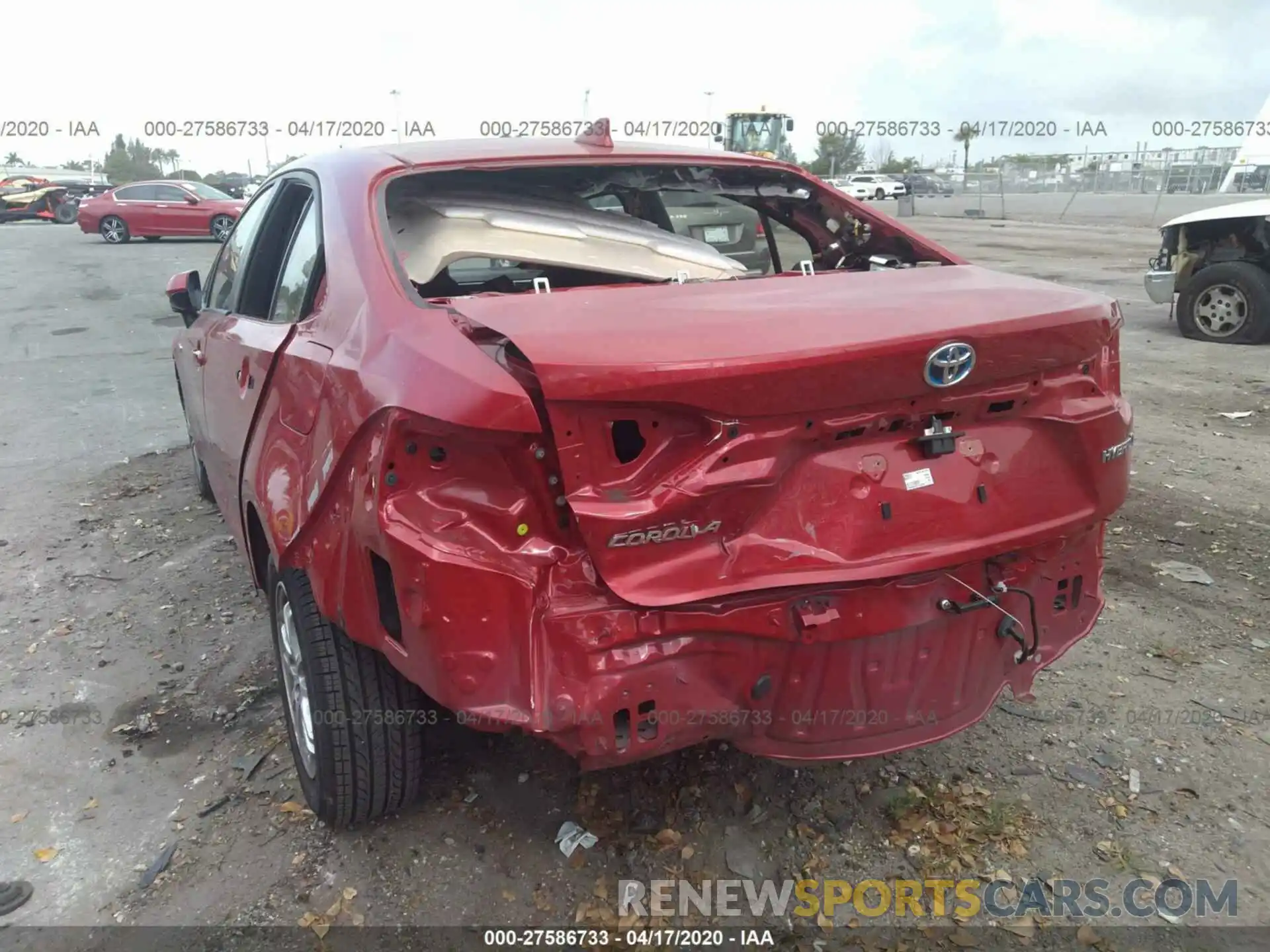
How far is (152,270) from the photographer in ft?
51.1

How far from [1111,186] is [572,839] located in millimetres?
36266

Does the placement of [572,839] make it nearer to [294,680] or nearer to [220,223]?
[294,680]

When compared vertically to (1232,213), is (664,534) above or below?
below

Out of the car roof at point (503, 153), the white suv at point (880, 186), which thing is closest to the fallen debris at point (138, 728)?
the car roof at point (503, 153)

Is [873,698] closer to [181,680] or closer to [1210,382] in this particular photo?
[181,680]

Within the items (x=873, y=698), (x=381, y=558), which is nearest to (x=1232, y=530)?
(x=873, y=698)

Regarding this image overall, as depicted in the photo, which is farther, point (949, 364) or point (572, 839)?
point (572, 839)

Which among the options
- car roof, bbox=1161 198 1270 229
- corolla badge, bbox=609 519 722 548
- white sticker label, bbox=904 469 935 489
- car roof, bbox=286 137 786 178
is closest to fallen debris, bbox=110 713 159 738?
car roof, bbox=286 137 786 178

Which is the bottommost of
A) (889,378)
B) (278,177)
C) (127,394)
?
(127,394)

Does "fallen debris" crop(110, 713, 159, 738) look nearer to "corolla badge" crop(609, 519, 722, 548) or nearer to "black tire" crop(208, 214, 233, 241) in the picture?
"corolla badge" crop(609, 519, 722, 548)

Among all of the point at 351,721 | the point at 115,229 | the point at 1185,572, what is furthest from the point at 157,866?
the point at 115,229

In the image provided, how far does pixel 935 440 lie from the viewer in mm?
2037

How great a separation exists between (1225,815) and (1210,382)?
5.86 m

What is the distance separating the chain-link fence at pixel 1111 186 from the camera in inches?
1110
